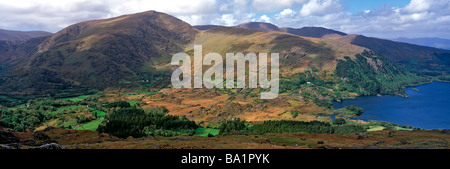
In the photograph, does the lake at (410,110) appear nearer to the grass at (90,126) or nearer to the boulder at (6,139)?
the grass at (90,126)

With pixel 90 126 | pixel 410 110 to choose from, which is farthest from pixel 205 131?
pixel 410 110

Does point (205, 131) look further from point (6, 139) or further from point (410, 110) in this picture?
point (410, 110)

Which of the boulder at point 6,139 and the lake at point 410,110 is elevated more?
the boulder at point 6,139

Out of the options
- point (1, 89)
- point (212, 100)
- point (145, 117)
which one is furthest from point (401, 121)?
point (1, 89)

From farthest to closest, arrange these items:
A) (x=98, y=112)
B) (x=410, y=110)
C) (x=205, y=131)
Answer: (x=410, y=110) → (x=98, y=112) → (x=205, y=131)

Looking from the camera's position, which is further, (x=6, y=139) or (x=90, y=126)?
(x=90, y=126)

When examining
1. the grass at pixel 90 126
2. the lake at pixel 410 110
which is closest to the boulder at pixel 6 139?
the grass at pixel 90 126

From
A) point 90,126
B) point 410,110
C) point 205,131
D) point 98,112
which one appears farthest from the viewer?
point 410,110

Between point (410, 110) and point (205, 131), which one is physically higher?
point (410, 110)
